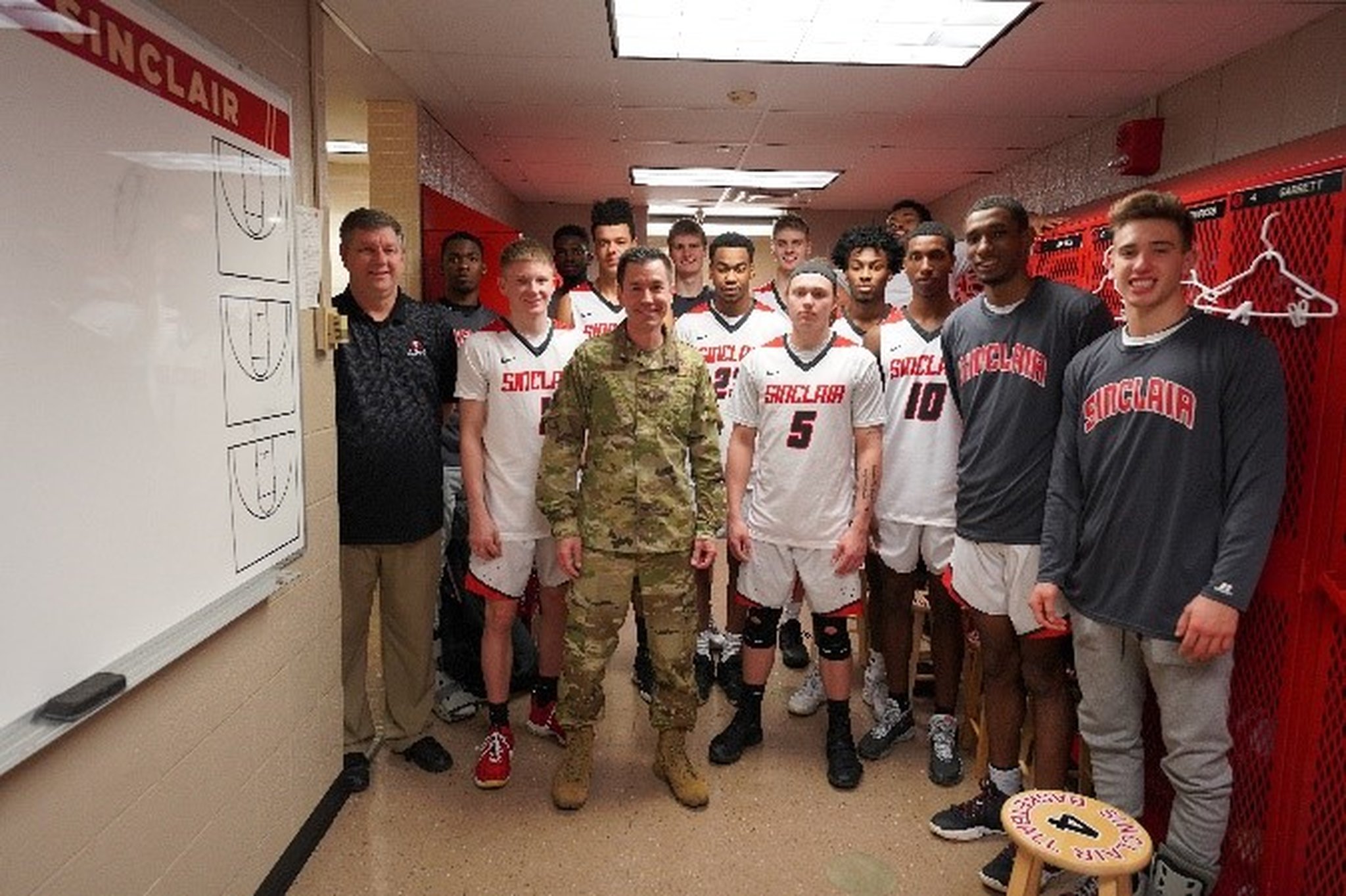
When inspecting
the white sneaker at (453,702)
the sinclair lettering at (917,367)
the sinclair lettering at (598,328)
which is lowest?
the white sneaker at (453,702)

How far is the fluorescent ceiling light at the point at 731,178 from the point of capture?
6.31 m

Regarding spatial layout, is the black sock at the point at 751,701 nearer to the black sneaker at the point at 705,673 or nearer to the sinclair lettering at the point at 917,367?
the black sneaker at the point at 705,673

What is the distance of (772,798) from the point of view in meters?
2.59

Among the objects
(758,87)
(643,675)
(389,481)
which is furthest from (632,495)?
(758,87)

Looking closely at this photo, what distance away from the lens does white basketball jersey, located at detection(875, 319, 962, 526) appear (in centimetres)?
257

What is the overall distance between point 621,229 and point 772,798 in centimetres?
213

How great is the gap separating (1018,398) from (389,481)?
1.82 metres

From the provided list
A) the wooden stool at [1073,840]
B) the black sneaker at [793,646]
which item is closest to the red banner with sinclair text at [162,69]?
the wooden stool at [1073,840]

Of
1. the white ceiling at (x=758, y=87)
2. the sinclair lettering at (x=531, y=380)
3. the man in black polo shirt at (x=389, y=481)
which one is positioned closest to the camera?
the man in black polo shirt at (x=389, y=481)

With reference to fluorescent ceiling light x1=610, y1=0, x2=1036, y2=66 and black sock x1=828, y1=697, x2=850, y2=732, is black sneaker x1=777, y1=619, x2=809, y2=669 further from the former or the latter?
fluorescent ceiling light x1=610, y1=0, x2=1036, y2=66

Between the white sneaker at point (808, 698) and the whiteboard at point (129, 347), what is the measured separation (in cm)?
193

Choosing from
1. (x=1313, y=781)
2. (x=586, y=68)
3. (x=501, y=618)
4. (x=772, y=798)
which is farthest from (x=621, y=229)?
(x=1313, y=781)

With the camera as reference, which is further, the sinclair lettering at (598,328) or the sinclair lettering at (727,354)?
the sinclair lettering at (727,354)

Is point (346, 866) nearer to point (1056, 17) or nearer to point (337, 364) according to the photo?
point (337, 364)
